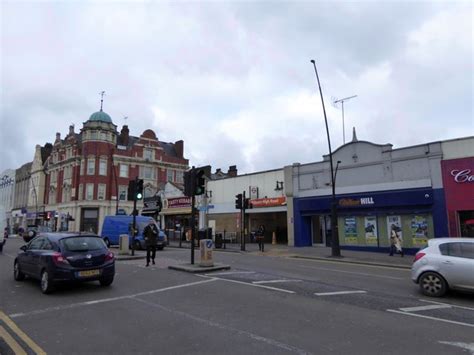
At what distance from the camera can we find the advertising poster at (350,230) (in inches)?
954

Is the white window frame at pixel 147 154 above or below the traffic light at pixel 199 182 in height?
above

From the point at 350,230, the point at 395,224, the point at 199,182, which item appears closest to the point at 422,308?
the point at 199,182

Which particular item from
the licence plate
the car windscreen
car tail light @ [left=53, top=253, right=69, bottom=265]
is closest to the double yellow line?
car tail light @ [left=53, top=253, right=69, bottom=265]

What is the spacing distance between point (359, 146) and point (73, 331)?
71.7 ft

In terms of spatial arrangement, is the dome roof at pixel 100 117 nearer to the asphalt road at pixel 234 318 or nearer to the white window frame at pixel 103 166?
the white window frame at pixel 103 166

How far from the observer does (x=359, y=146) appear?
24.7 m

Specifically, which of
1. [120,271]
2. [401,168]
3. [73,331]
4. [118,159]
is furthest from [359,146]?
[118,159]

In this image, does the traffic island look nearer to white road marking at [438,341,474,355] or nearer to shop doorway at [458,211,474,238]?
white road marking at [438,341,474,355]

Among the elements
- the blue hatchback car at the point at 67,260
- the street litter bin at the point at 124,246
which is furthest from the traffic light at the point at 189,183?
the street litter bin at the point at 124,246

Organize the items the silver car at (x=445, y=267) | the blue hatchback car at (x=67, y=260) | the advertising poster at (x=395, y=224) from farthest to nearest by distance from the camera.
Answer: the advertising poster at (x=395, y=224) < the blue hatchback car at (x=67, y=260) < the silver car at (x=445, y=267)

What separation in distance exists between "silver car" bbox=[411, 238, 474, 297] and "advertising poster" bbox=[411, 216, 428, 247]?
A: 12.7 metres

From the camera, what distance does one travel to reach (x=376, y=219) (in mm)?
23250

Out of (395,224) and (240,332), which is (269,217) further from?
(240,332)

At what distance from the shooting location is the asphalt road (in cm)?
542
